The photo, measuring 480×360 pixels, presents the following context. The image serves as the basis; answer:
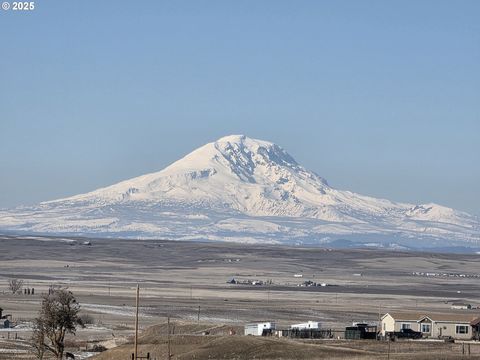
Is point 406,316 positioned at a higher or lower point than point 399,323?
higher

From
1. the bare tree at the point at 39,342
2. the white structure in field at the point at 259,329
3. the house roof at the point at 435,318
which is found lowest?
the bare tree at the point at 39,342

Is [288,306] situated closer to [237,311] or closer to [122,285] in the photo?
[237,311]

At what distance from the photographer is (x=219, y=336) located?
287ft

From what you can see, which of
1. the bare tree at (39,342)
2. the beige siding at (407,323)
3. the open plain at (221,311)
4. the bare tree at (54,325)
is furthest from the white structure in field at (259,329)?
the bare tree at (39,342)

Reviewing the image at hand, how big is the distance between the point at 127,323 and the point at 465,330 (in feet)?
91.2

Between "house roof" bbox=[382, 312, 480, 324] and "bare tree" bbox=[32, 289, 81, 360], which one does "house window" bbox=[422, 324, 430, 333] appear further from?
"bare tree" bbox=[32, 289, 81, 360]

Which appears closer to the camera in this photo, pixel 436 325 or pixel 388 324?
pixel 436 325

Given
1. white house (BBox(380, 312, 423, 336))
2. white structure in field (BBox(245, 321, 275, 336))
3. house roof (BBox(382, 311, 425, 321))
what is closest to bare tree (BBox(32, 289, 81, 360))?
white structure in field (BBox(245, 321, 275, 336))

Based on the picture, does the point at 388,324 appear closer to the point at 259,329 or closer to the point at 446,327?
the point at 446,327

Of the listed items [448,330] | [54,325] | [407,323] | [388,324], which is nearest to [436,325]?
[448,330]

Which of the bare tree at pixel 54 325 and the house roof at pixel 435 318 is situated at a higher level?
the house roof at pixel 435 318

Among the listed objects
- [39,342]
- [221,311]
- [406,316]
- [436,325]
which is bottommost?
[39,342]

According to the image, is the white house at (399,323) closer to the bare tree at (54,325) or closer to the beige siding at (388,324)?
the beige siding at (388,324)

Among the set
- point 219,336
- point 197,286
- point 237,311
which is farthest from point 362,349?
point 197,286
